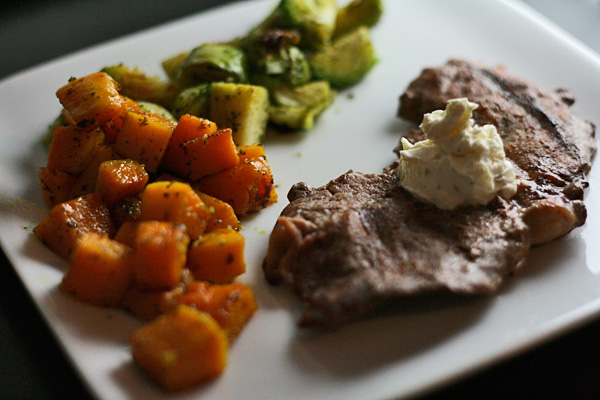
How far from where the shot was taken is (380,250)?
2588 mm

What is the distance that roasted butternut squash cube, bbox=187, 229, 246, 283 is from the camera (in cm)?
261

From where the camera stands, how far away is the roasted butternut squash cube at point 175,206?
2.63 metres

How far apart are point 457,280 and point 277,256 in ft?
2.69

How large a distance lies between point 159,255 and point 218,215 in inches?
19.6

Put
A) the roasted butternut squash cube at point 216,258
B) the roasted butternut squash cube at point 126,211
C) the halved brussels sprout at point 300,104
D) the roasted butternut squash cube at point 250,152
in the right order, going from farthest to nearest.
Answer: the halved brussels sprout at point 300,104, the roasted butternut squash cube at point 250,152, the roasted butternut squash cube at point 126,211, the roasted butternut squash cube at point 216,258

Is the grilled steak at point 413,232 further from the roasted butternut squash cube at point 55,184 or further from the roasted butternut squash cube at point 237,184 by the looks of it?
the roasted butternut squash cube at point 55,184

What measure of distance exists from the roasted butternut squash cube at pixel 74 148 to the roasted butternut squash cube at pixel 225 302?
99 cm

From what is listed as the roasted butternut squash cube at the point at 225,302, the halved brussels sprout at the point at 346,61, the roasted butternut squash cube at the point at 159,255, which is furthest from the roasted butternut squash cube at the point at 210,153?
the halved brussels sprout at the point at 346,61

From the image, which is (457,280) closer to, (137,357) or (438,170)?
(438,170)

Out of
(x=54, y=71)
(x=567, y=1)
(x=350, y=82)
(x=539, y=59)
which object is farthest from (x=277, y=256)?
(x=567, y=1)

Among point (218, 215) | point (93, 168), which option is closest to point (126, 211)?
point (93, 168)

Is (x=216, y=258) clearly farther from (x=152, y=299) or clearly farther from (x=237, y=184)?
(x=237, y=184)

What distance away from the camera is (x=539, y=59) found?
4.23 meters

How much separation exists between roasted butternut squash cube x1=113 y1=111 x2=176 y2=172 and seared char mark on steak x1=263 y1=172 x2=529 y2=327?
735 mm
